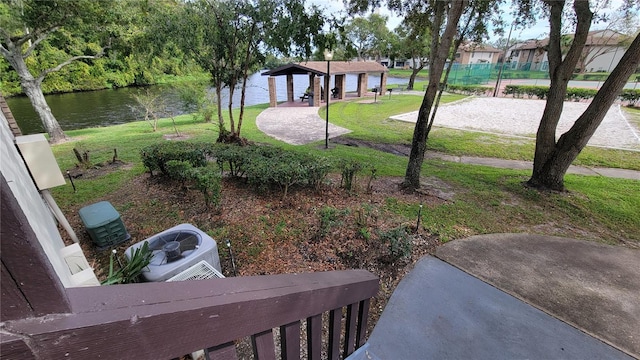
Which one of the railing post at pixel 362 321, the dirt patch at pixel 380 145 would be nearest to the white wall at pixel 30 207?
the railing post at pixel 362 321

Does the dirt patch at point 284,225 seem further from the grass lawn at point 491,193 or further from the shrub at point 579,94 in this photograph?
the shrub at point 579,94

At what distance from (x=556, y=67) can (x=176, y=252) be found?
26.9 ft

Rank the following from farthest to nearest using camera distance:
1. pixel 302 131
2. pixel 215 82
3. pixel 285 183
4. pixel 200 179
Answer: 1. pixel 302 131
2. pixel 215 82
3. pixel 285 183
4. pixel 200 179

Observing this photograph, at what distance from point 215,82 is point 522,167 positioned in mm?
10540

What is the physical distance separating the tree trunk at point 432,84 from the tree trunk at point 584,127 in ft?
10.1

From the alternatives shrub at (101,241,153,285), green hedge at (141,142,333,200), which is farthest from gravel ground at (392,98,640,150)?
shrub at (101,241,153,285)

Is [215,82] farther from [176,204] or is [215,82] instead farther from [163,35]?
[176,204]

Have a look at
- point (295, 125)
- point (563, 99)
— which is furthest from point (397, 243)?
point (295, 125)

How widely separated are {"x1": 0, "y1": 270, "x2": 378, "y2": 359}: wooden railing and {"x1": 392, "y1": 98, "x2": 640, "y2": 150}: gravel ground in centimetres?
1517

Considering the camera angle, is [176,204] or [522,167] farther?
[522,167]

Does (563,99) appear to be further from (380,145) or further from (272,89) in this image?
(272,89)

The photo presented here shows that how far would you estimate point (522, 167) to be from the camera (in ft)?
29.6

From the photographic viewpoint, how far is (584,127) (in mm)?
5871

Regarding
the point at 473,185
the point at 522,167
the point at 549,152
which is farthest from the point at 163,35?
the point at 522,167
